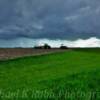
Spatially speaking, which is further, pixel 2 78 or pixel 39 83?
pixel 2 78

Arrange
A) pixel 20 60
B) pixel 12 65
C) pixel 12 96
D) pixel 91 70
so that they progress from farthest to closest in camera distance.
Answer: pixel 20 60, pixel 12 65, pixel 91 70, pixel 12 96

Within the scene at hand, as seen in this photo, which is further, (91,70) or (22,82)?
(91,70)

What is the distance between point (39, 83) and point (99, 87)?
5.10 m

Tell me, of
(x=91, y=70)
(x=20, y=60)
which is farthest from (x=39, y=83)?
(x=20, y=60)

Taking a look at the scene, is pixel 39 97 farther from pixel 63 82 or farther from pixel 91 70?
pixel 91 70

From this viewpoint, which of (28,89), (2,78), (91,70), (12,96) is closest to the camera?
(12,96)

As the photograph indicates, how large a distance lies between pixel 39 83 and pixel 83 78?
16.1ft

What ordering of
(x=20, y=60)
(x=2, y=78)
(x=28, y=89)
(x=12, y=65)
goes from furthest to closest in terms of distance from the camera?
(x=20, y=60) → (x=12, y=65) → (x=2, y=78) → (x=28, y=89)

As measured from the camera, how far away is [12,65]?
4088cm

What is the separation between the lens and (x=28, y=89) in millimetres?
24922

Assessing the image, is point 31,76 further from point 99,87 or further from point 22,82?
point 99,87

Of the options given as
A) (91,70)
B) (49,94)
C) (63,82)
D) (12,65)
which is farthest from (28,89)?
Answer: (12,65)

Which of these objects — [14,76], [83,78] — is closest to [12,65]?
[14,76]

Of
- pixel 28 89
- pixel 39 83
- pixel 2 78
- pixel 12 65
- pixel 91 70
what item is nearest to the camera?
pixel 28 89
